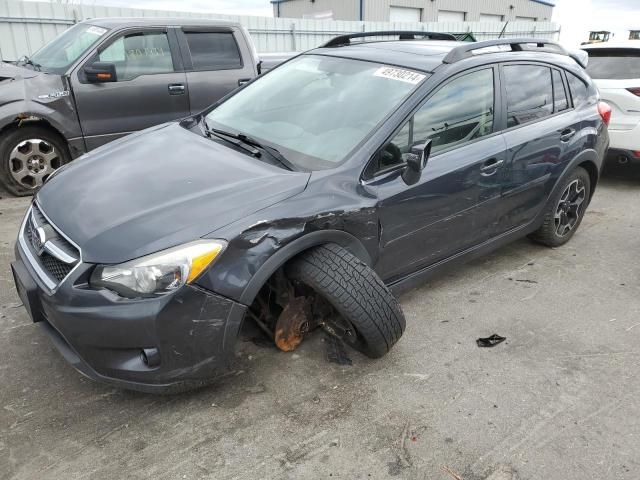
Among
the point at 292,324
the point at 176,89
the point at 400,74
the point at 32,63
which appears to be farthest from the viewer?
the point at 176,89

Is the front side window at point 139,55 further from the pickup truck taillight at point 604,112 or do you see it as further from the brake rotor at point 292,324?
the pickup truck taillight at point 604,112

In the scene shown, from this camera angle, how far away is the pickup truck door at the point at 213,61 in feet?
19.4

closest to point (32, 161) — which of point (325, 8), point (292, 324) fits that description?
point (292, 324)

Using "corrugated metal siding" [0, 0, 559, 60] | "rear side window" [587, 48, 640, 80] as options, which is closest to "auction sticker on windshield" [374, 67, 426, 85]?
"rear side window" [587, 48, 640, 80]

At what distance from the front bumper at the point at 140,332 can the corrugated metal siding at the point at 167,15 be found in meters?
8.98

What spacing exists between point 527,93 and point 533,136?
12.6 inches

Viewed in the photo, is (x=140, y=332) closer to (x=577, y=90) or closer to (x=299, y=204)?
(x=299, y=204)

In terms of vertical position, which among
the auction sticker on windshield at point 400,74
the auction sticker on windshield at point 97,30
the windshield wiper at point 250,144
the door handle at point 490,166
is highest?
the auction sticker on windshield at point 97,30

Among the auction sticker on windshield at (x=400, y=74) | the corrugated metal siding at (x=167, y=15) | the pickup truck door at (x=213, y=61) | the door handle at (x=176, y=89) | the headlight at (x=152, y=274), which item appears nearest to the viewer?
the headlight at (x=152, y=274)

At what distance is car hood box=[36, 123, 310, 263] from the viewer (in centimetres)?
223

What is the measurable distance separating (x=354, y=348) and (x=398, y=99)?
56.3 inches

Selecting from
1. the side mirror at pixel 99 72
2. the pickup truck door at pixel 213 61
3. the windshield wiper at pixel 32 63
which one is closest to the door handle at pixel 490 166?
the pickup truck door at pixel 213 61

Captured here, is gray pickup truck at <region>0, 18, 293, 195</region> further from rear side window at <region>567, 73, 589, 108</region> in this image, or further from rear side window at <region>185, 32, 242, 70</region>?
rear side window at <region>567, 73, 589, 108</region>

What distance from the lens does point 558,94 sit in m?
4.01
